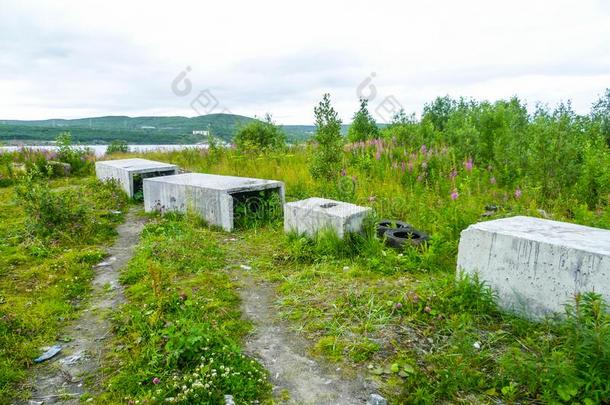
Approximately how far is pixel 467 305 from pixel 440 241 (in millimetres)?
1286

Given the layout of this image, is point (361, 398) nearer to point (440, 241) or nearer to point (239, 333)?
point (239, 333)

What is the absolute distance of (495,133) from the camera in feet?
33.8

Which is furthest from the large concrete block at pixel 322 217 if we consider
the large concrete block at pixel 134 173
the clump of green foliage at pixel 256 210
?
the large concrete block at pixel 134 173

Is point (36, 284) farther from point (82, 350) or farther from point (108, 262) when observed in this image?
point (82, 350)

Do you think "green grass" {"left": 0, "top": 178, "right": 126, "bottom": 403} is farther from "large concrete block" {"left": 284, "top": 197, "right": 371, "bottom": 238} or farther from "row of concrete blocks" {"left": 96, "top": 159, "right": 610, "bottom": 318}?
"row of concrete blocks" {"left": 96, "top": 159, "right": 610, "bottom": 318}

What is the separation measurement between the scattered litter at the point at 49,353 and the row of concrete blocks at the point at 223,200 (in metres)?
3.17

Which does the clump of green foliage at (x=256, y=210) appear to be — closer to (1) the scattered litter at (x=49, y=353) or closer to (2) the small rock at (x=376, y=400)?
(1) the scattered litter at (x=49, y=353)

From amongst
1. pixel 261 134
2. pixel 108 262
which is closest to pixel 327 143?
pixel 108 262

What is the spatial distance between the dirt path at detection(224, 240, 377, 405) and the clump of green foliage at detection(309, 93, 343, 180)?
403 cm

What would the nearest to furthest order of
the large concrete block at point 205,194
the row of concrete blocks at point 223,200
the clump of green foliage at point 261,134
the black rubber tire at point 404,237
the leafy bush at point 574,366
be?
1. the leafy bush at point 574,366
2. the black rubber tire at point 404,237
3. the row of concrete blocks at point 223,200
4. the large concrete block at point 205,194
5. the clump of green foliage at point 261,134

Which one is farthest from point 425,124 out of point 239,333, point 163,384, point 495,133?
point 163,384

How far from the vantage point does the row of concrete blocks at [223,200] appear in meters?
5.21

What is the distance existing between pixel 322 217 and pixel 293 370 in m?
2.59

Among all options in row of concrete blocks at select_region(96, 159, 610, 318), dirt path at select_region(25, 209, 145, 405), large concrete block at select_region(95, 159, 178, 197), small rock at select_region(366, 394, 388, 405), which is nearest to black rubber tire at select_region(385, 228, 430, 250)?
row of concrete blocks at select_region(96, 159, 610, 318)
